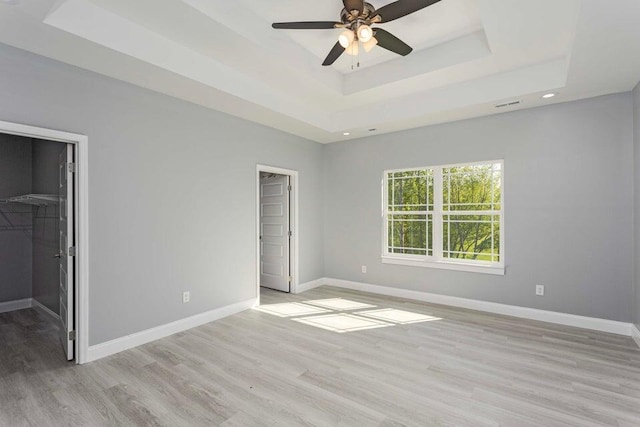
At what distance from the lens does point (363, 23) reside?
100 inches

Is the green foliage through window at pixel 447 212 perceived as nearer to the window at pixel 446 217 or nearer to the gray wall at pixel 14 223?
the window at pixel 446 217

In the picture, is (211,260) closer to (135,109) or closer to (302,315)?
(302,315)

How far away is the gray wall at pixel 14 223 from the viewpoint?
14.5 ft

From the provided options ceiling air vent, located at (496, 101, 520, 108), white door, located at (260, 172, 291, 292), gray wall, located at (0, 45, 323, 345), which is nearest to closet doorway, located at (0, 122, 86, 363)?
gray wall, located at (0, 45, 323, 345)

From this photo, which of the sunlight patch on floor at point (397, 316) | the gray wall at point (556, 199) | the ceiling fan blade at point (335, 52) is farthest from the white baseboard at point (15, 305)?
the gray wall at point (556, 199)

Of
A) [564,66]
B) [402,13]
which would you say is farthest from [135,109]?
[564,66]

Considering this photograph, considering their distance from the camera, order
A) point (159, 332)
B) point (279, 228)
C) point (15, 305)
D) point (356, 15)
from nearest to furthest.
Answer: point (356, 15) → point (159, 332) → point (15, 305) → point (279, 228)

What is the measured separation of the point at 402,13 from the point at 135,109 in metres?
2.76

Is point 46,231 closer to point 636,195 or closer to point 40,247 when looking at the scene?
point 40,247

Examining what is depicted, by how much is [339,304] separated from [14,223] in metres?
4.87

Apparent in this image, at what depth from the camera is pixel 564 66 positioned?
3.30 m

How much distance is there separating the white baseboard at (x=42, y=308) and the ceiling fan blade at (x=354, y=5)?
469cm

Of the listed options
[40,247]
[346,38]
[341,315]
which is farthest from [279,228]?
[346,38]

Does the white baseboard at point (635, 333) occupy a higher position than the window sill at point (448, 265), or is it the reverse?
the window sill at point (448, 265)
